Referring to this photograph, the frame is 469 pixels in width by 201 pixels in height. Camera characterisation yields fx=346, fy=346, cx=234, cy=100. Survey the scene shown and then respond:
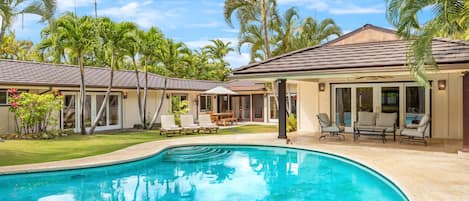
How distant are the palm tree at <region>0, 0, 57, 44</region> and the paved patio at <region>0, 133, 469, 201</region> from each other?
5.45 meters

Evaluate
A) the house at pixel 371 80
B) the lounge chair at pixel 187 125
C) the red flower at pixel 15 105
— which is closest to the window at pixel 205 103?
the lounge chair at pixel 187 125

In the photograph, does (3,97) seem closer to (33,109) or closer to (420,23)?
(33,109)

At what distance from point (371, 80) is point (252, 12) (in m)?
7.98

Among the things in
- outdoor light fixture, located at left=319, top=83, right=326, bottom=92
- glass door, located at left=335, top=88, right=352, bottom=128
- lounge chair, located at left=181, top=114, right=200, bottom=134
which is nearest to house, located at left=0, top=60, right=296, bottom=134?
lounge chair, located at left=181, top=114, right=200, bottom=134

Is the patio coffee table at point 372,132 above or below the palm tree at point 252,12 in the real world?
below

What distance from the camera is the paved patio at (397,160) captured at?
7.02 metres

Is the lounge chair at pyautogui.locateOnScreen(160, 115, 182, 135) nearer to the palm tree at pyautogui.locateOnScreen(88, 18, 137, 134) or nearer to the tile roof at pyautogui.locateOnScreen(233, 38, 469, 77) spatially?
the palm tree at pyautogui.locateOnScreen(88, 18, 137, 134)

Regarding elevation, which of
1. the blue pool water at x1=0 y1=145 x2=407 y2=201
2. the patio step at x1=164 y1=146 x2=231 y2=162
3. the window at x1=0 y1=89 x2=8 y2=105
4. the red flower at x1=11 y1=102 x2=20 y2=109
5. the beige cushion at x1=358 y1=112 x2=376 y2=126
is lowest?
the blue pool water at x1=0 y1=145 x2=407 y2=201

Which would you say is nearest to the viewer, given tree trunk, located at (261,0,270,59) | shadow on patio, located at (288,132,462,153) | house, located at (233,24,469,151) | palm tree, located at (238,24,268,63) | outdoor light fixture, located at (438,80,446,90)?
house, located at (233,24,469,151)

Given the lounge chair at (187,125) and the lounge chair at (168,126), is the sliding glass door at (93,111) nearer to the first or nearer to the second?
the lounge chair at (168,126)

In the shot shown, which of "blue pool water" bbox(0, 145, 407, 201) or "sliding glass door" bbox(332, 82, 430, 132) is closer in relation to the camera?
"blue pool water" bbox(0, 145, 407, 201)

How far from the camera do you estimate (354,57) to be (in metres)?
13.8

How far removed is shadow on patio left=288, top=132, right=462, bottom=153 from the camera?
12.2 m

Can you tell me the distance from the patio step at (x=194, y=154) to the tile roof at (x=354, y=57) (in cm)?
352
